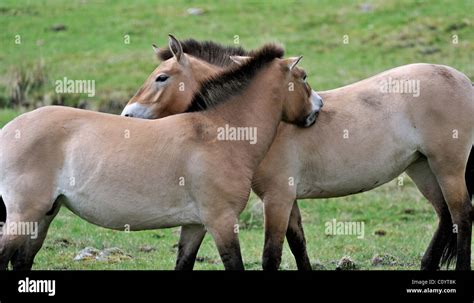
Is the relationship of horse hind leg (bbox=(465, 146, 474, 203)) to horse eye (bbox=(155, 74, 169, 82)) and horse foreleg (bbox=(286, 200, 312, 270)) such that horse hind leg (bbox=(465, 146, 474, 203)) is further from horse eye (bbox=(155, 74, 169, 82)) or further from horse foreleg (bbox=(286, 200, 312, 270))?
horse eye (bbox=(155, 74, 169, 82))

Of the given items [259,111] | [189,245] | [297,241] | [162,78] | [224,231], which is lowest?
[297,241]

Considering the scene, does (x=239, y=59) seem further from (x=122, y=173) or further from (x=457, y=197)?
(x=457, y=197)

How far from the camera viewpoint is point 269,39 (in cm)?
2473

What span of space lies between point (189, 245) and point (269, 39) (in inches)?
626

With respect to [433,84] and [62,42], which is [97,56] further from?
[433,84]

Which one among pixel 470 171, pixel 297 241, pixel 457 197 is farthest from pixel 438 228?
pixel 297 241

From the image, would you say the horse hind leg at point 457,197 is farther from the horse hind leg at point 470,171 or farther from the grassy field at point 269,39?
the grassy field at point 269,39

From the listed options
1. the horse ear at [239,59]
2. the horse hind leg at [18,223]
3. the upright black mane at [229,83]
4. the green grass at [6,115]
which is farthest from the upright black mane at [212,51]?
the green grass at [6,115]

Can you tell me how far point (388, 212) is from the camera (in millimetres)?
15672

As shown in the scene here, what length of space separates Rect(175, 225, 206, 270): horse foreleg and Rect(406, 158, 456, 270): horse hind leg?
2.79m

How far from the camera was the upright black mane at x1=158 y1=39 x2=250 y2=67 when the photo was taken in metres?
10.5

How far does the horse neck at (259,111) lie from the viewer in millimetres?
9117

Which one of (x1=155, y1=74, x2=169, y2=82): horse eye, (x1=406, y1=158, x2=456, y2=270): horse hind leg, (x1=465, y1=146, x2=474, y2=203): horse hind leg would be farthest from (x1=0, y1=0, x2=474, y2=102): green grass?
(x1=155, y1=74, x2=169, y2=82): horse eye

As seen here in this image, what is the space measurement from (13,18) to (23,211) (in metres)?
18.6
